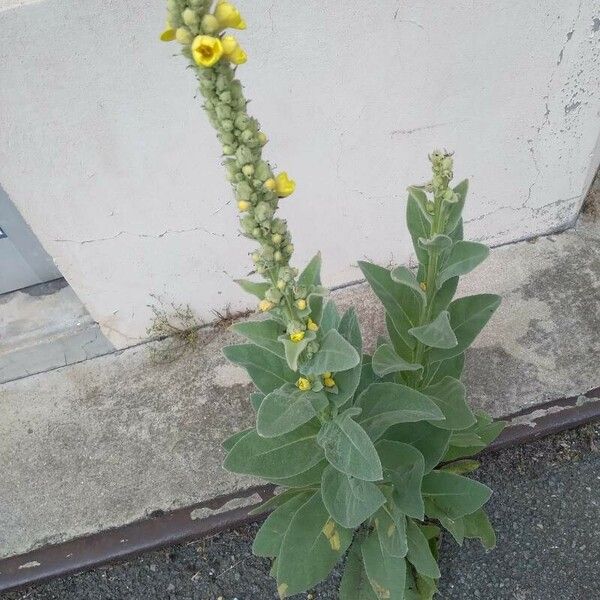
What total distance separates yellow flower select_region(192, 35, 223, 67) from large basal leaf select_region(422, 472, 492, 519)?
64.8 inches

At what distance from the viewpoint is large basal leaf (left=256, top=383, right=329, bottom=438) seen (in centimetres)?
150

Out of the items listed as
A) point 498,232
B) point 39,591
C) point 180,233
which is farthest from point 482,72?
point 39,591

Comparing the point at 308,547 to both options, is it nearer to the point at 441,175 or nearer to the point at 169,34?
the point at 441,175

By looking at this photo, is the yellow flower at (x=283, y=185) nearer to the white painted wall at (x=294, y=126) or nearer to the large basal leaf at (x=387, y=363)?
the large basal leaf at (x=387, y=363)

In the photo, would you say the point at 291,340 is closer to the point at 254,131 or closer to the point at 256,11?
the point at 254,131

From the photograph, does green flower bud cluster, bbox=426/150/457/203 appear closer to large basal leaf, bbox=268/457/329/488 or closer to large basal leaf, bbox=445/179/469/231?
large basal leaf, bbox=445/179/469/231

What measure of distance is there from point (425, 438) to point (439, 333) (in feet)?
2.09

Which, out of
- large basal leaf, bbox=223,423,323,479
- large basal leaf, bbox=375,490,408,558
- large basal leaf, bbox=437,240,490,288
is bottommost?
large basal leaf, bbox=375,490,408,558

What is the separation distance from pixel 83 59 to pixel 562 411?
256 centimetres

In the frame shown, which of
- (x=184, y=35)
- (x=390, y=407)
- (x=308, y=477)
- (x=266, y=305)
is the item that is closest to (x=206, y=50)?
(x=184, y=35)

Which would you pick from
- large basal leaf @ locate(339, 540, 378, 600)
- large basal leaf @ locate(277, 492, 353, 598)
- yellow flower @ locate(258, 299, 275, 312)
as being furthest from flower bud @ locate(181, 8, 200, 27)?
large basal leaf @ locate(339, 540, 378, 600)

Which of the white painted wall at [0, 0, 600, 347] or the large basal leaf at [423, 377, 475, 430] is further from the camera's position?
the white painted wall at [0, 0, 600, 347]

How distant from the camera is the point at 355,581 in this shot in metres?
2.24

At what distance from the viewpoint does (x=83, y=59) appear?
7.18 feet
